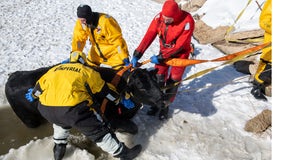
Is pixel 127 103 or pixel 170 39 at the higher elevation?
pixel 170 39

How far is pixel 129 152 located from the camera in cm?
414

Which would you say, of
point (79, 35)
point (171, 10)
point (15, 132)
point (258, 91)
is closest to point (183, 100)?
point (258, 91)

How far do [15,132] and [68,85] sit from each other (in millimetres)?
2028

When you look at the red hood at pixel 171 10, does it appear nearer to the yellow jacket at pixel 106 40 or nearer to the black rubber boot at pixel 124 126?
the yellow jacket at pixel 106 40

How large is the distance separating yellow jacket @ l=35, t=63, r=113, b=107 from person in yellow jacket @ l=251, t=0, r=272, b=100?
2.88 metres

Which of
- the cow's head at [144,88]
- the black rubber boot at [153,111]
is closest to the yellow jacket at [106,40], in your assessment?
the cow's head at [144,88]

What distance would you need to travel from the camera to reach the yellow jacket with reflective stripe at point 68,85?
349cm

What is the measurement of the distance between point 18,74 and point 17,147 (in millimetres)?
1177

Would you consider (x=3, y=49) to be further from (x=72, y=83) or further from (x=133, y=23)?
(x=72, y=83)

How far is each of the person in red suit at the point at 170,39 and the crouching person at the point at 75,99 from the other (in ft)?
3.75

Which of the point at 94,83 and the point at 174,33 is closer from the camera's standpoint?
the point at 94,83

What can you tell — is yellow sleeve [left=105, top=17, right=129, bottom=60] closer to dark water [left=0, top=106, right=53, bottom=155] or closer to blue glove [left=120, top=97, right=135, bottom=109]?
blue glove [left=120, top=97, right=135, bottom=109]

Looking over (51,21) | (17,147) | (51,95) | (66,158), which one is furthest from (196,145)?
(51,21)

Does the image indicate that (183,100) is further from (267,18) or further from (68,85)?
(68,85)
